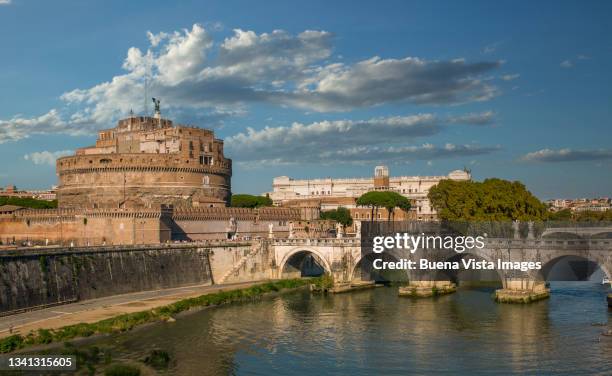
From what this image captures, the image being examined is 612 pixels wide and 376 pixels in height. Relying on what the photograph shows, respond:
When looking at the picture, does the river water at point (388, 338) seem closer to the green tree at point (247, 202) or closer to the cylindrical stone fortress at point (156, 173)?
the cylindrical stone fortress at point (156, 173)

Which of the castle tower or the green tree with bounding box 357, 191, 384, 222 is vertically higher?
the castle tower

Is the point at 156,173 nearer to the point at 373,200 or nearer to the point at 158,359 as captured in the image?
the point at 373,200

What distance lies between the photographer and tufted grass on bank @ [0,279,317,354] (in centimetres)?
2544

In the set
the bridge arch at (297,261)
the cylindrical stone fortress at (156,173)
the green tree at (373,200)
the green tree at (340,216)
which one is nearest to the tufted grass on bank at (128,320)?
the bridge arch at (297,261)

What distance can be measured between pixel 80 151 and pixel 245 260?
27.0m

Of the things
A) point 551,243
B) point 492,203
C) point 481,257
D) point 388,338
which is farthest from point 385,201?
point 388,338

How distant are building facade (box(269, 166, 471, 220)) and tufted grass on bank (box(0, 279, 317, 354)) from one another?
53.3 m

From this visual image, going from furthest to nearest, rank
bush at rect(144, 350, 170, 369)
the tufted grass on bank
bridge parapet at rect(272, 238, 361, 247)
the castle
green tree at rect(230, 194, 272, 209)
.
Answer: green tree at rect(230, 194, 272, 209) < the castle < bridge parapet at rect(272, 238, 361, 247) < the tufted grass on bank < bush at rect(144, 350, 170, 369)

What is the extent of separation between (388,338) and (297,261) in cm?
2131

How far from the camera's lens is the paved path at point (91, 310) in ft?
92.1

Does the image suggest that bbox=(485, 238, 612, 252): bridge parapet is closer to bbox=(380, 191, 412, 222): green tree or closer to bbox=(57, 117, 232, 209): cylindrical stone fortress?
bbox=(57, 117, 232, 209): cylindrical stone fortress

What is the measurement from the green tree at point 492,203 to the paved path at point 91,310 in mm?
16536

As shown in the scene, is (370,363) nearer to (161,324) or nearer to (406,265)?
(161,324)

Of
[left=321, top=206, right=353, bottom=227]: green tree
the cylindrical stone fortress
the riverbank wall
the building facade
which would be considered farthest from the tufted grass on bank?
the building facade
